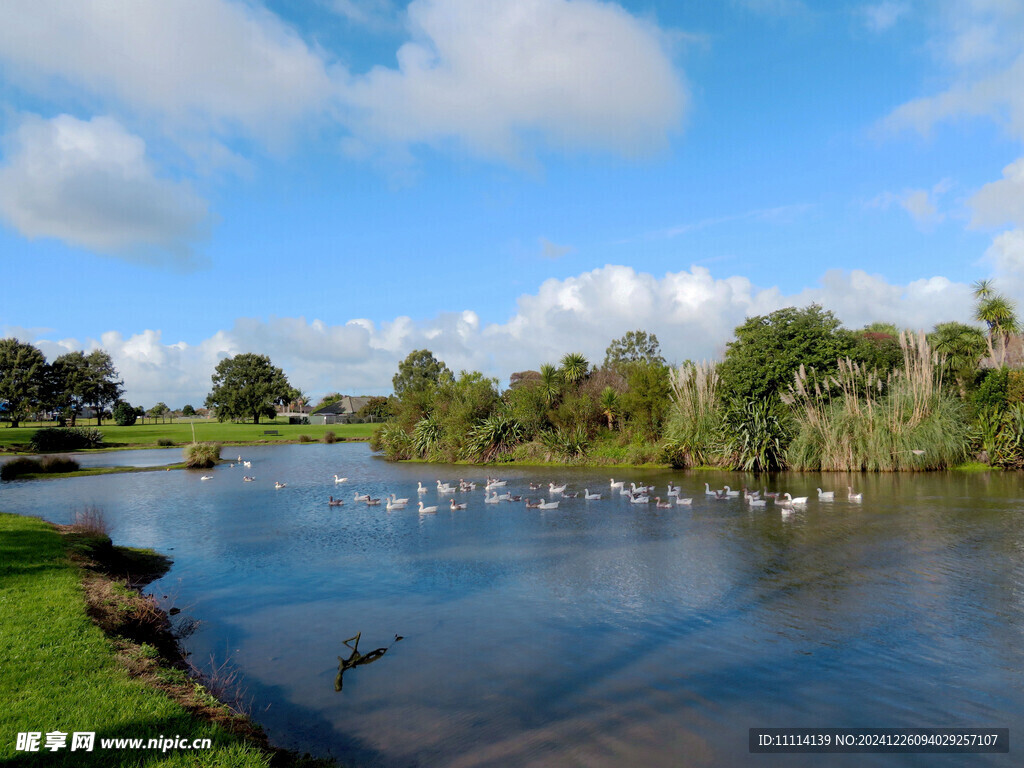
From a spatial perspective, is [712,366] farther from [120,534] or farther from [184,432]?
[184,432]

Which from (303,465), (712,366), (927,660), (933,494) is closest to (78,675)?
(927,660)

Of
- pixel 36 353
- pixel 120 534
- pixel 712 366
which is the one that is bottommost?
pixel 120 534

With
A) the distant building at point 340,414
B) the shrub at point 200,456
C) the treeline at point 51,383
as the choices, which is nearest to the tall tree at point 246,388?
the distant building at point 340,414

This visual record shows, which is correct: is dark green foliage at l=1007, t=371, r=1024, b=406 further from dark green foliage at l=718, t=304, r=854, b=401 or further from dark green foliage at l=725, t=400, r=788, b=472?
dark green foliage at l=725, t=400, r=788, b=472

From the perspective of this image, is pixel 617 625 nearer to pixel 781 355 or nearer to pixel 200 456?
pixel 781 355

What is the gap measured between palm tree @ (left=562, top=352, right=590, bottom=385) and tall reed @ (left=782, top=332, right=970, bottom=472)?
1516 cm

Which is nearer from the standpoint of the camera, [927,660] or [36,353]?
[927,660]

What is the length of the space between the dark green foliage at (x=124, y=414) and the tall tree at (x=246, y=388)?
15130 millimetres

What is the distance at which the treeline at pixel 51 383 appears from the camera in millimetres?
71938

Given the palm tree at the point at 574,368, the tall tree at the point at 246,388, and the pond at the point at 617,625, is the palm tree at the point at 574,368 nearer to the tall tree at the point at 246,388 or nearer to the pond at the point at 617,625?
the pond at the point at 617,625

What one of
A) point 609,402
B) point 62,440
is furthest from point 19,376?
point 609,402

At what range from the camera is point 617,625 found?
911 centimetres

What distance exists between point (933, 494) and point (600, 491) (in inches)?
419

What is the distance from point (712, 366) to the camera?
29875 mm
